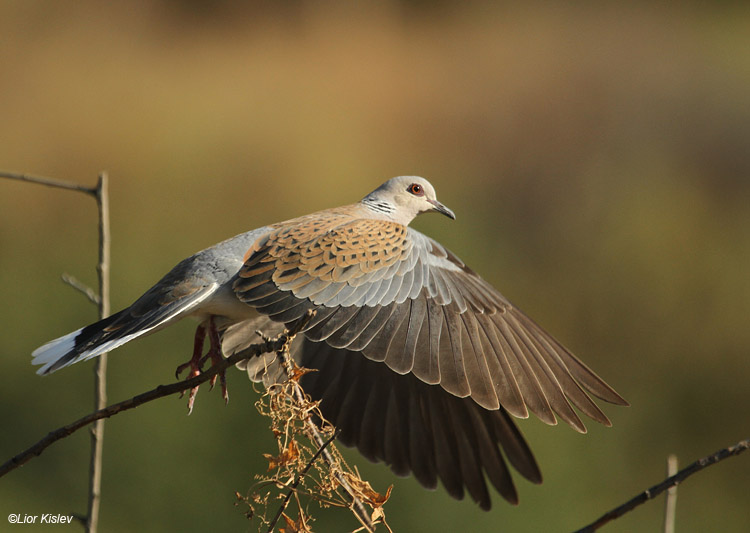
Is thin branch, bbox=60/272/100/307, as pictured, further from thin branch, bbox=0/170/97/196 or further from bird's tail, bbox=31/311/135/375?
thin branch, bbox=0/170/97/196

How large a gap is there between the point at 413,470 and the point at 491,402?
3.31ft

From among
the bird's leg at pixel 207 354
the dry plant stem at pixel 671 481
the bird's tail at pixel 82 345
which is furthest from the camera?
the bird's leg at pixel 207 354

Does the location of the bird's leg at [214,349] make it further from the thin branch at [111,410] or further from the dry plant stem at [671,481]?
the dry plant stem at [671,481]

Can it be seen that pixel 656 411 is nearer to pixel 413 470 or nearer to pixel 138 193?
pixel 138 193

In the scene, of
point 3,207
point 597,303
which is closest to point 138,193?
point 3,207

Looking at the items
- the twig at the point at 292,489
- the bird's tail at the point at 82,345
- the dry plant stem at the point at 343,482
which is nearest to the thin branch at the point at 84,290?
the bird's tail at the point at 82,345

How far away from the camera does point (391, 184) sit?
4906 millimetres

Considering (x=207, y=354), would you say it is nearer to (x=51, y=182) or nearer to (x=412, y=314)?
(x=412, y=314)

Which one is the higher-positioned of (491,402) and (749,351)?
(491,402)

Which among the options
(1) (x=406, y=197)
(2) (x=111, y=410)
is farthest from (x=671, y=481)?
(1) (x=406, y=197)

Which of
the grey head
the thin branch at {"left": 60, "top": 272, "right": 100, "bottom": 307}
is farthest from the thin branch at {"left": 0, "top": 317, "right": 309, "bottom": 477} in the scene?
the grey head

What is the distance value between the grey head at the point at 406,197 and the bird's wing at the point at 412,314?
927 mm

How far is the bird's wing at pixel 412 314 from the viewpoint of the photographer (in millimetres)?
3318

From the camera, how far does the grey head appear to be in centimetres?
486
